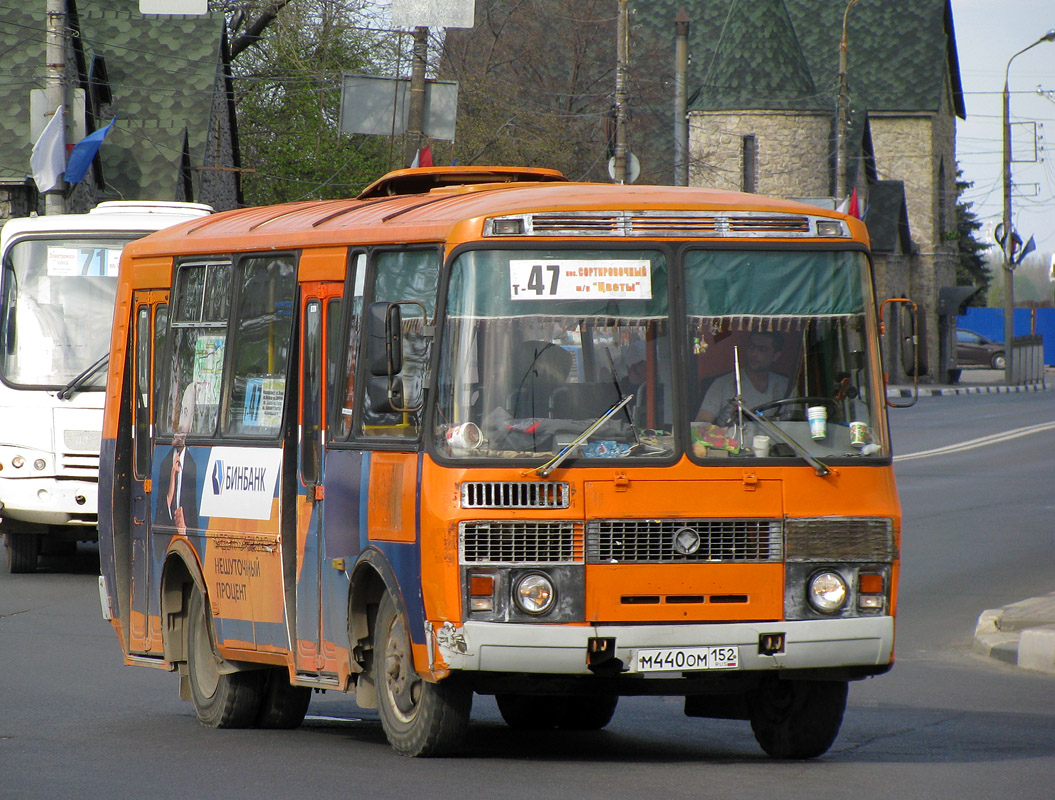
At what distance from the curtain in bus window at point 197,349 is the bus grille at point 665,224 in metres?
2.64

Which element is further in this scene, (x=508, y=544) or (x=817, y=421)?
(x=817, y=421)

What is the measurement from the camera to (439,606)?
7285 millimetres

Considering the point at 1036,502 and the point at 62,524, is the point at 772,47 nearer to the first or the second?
the point at 1036,502

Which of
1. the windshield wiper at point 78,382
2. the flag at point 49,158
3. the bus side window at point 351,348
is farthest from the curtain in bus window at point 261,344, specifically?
the flag at point 49,158

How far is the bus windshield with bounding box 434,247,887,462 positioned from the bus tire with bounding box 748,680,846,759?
3.68ft

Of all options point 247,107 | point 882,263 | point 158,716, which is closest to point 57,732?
point 158,716

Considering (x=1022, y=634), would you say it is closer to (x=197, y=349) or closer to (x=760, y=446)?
(x=760, y=446)

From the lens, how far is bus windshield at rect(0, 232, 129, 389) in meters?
16.9

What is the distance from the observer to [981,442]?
1328 inches

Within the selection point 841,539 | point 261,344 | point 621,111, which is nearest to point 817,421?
point 841,539

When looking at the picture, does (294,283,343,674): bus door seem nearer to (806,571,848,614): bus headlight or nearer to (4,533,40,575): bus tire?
(806,571,848,614): bus headlight

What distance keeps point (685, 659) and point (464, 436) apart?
1267mm

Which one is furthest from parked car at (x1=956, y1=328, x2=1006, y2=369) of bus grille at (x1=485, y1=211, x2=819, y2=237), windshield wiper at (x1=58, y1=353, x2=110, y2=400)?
bus grille at (x1=485, y1=211, x2=819, y2=237)

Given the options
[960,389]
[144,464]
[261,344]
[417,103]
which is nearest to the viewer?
[261,344]
